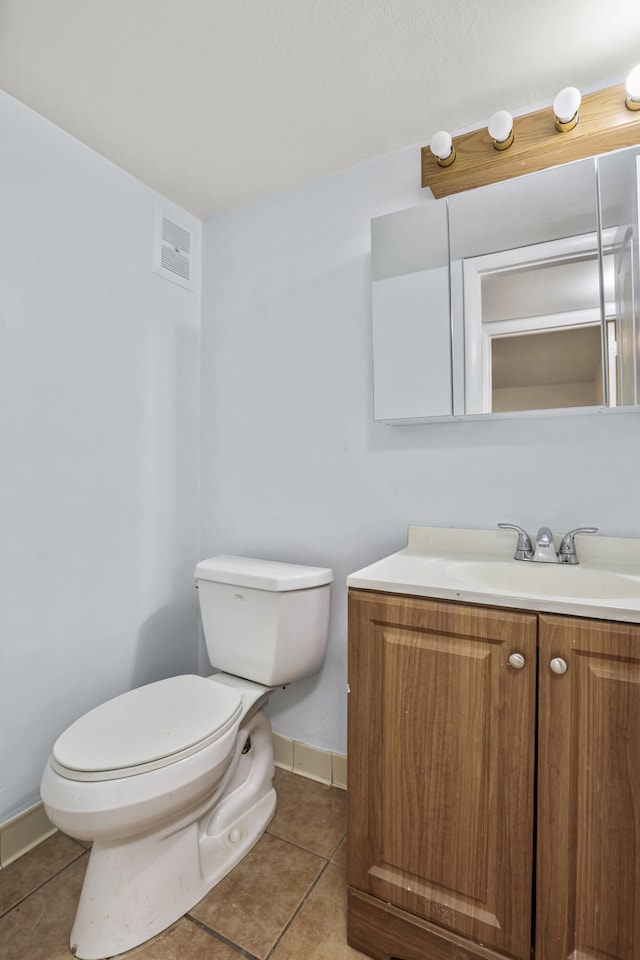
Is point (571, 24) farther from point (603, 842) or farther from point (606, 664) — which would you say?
point (603, 842)

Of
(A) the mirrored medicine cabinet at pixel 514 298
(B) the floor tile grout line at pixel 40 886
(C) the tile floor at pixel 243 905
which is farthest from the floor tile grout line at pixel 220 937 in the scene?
(A) the mirrored medicine cabinet at pixel 514 298

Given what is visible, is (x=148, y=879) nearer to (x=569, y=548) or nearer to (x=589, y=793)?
(x=589, y=793)

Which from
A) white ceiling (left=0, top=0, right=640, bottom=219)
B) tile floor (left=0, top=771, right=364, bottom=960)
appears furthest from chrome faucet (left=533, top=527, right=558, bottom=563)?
white ceiling (left=0, top=0, right=640, bottom=219)

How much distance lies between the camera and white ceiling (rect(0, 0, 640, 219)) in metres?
1.10

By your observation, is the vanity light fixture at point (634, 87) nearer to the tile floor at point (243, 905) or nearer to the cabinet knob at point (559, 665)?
the cabinet knob at point (559, 665)

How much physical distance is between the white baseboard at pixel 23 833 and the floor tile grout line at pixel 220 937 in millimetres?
556

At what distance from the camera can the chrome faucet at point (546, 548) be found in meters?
1.25

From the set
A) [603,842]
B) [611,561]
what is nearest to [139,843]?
[603,842]

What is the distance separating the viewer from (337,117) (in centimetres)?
143

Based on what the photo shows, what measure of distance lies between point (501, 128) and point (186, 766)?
181 cm

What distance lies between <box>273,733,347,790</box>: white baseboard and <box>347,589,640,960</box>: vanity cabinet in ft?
1.84

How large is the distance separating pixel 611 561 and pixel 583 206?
938 millimetres

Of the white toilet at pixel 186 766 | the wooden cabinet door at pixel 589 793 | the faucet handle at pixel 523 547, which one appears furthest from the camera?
the faucet handle at pixel 523 547

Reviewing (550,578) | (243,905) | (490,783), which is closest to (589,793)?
(490,783)
